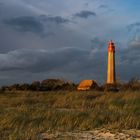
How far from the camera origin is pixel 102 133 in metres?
12.2

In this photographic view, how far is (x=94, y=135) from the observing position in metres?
11.9

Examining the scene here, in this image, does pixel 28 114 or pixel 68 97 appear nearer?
pixel 28 114

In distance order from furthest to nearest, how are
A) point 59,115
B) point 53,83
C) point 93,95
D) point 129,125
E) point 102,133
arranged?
point 53,83, point 93,95, point 59,115, point 129,125, point 102,133

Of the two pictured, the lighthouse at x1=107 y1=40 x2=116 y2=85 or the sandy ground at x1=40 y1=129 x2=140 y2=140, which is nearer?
the sandy ground at x1=40 y1=129 x2=140 y2=140

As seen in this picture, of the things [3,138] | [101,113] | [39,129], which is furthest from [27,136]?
[101,113]

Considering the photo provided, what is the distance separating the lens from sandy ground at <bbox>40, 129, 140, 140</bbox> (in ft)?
37.0

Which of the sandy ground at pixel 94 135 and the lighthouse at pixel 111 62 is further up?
the lighthouse at pixel 111 62

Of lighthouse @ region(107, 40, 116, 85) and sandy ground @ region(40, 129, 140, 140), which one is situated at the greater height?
lighthouse @ region(107, 40, 116, 85)

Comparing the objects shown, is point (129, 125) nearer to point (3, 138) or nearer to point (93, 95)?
point (3, 138)

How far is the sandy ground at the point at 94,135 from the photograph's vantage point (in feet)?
37.0

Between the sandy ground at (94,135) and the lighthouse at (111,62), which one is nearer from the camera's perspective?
the sandy ground at (94,135)

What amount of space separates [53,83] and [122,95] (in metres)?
14.9

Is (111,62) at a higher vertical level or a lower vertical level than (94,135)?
higher

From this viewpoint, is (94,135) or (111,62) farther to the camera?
(111,62)
